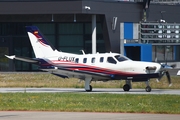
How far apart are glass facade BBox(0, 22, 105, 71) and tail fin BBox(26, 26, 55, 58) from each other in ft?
80.4

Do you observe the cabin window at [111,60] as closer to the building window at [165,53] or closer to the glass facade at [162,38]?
the glass facade at [162,38]

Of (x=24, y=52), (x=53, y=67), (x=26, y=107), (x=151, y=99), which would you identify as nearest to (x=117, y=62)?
(x=53, y=67)

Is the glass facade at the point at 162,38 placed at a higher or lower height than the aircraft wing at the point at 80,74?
higher

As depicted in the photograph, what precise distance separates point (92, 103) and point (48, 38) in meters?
37.4

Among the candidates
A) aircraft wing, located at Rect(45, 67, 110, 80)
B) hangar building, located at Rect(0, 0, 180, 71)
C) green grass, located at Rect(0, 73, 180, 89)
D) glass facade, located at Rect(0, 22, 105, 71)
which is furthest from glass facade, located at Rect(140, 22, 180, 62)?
aircraft wing, located at Rect(45, 67, 110, 80)

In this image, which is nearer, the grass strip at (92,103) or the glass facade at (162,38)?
the grass strip at (92,103)

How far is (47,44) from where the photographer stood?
3619cm

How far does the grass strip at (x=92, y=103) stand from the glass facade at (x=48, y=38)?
106ft

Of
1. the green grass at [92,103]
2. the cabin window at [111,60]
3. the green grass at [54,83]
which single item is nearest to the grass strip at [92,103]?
the green grass at [92,103]

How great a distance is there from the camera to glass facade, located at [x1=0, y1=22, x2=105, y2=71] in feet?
Answer: 200

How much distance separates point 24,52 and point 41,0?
699 centimetres

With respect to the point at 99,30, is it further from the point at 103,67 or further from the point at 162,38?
the point at 103,67

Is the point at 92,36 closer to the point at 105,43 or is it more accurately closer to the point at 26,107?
the point at 105,43

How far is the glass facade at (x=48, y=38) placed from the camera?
200 feet
